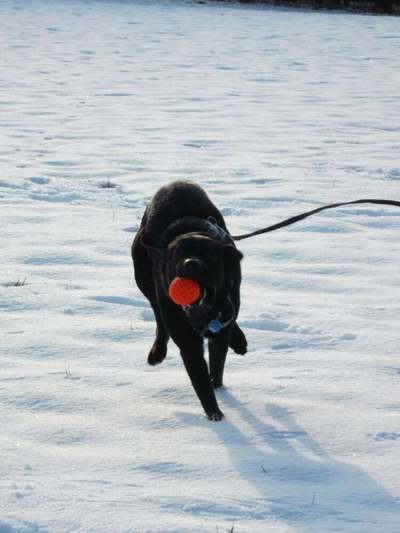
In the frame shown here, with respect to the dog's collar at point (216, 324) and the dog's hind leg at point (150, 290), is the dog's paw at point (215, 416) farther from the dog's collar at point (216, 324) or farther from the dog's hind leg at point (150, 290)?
the dog's hind leg at point (150, 290)

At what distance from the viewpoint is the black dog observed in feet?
10.9

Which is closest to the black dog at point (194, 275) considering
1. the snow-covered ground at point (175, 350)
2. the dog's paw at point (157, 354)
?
the dog's paw at point (157, 354)

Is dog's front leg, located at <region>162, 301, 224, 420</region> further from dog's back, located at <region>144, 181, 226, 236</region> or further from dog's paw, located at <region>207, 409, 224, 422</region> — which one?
dog's back, located at <region>144, 181, 226, 236</region>

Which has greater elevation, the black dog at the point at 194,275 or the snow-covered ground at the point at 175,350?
the black dog at the point at 194,275

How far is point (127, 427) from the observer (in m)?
3.50

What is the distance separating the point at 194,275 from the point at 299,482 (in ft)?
2.74

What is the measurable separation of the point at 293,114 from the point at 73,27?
11981 millimetres

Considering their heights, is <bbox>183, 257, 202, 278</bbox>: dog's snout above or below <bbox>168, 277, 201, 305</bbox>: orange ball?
above

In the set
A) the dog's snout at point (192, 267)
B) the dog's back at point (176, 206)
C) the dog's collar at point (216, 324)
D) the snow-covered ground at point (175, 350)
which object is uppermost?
the dog's snout at point (192, 267)

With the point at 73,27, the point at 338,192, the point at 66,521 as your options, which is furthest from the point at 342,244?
the point at 73,27

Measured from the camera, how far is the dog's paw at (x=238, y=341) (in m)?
4.05

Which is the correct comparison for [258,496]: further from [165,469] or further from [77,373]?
[77,373]

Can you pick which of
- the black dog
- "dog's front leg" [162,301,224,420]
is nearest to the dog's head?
the black dog

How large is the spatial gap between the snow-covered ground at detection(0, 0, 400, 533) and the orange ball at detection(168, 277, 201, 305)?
62 centimetres
